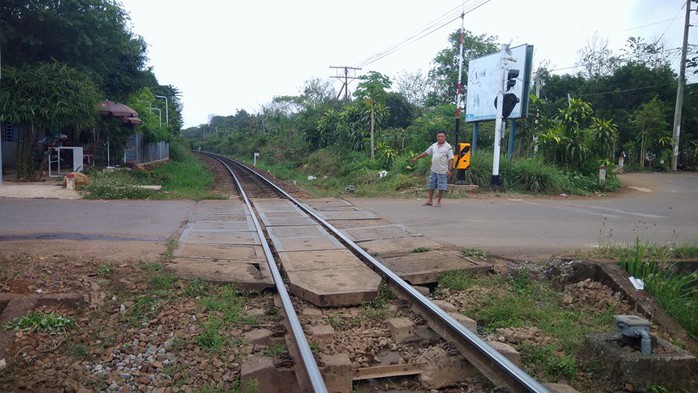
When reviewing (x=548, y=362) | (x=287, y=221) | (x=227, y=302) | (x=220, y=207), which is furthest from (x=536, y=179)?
(x=227, y=302)

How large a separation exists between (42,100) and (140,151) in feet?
48.3

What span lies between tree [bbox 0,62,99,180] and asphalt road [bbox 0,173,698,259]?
4015 mm

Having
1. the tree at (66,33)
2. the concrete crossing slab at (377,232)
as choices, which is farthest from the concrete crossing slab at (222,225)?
the tree at (66,33)

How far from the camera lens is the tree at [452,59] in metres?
40.6

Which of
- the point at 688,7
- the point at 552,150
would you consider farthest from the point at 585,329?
the point at 688,7

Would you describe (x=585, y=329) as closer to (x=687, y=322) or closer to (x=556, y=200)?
(x=687, y=322)

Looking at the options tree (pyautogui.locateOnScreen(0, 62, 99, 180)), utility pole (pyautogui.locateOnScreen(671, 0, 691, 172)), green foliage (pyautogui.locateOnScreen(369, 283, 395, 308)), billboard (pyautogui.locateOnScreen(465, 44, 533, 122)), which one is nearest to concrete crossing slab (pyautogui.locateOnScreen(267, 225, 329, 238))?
green foliage (pyautogui.locateOnScreen(369, 283, 395, 308))

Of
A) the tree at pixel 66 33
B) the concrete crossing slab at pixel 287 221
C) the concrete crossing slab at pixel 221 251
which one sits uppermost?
the tree at pixel 66 33

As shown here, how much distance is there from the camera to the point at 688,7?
29953 millimetres

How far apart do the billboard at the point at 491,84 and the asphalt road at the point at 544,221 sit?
3250 millimetres

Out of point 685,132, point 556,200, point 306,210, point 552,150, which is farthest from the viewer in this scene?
point 685,132

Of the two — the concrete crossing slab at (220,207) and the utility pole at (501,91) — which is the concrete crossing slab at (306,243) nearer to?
the concrete crossing slab at (220,207)

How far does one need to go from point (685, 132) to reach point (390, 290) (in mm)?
38002

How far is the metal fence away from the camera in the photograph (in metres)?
26.7
